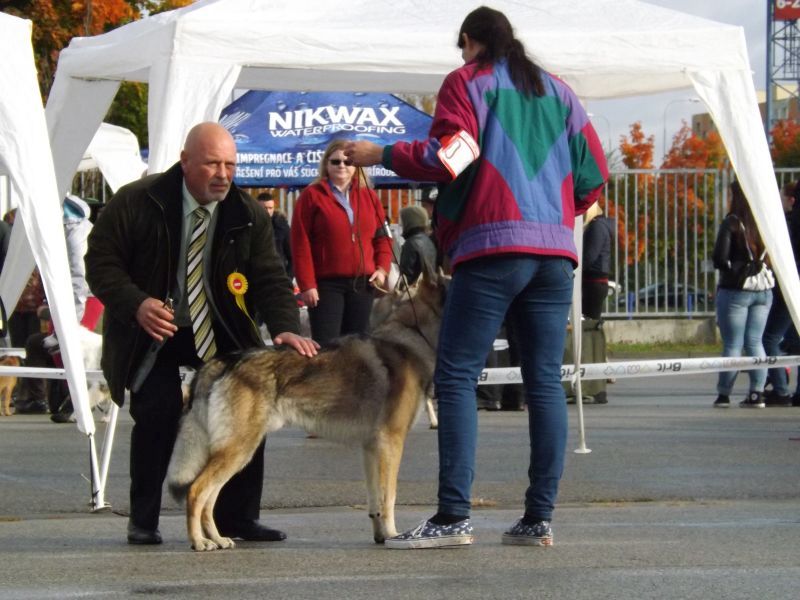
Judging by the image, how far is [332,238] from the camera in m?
9.86

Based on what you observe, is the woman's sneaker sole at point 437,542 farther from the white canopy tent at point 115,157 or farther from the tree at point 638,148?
the tree at point 638,148

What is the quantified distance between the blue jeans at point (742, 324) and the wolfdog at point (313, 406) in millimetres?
7311

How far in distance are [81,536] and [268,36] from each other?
2.89m

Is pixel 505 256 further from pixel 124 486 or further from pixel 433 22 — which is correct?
pixel 124 486

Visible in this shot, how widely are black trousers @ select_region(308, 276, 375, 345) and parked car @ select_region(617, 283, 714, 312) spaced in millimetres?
10897

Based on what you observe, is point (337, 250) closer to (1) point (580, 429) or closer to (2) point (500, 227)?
(1) point (580, 429)

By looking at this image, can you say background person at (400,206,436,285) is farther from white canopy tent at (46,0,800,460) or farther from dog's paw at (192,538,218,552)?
dog's paw at (192,538,218,552)

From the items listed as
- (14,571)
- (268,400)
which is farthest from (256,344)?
(14,571)

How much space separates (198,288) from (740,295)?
805 centimetres

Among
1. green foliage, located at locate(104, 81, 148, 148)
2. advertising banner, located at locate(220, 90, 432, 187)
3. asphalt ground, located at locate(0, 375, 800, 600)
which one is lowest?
asphalt ground, located at locate(0, 375, 800, 600)

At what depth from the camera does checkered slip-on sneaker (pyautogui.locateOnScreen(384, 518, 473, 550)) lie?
5.65 m

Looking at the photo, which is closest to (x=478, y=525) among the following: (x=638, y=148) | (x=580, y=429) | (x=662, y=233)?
(x=580, y=429)

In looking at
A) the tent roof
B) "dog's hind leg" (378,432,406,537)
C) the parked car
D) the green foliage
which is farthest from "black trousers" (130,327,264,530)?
the green foliage

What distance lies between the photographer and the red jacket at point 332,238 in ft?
32.2
